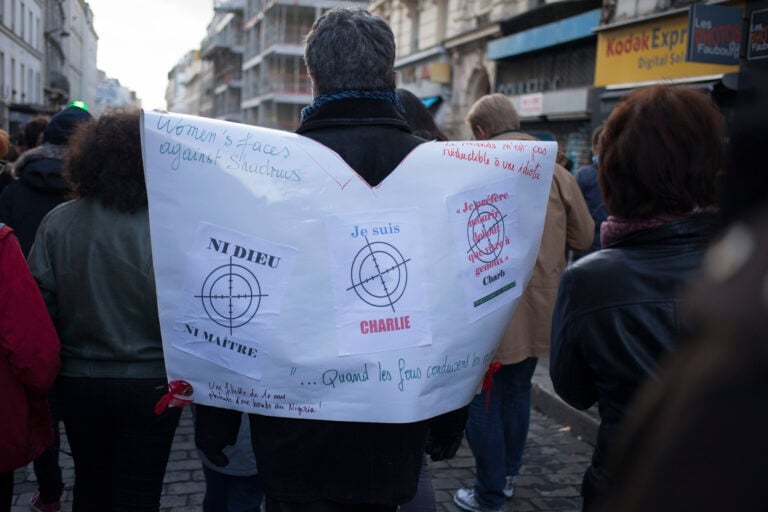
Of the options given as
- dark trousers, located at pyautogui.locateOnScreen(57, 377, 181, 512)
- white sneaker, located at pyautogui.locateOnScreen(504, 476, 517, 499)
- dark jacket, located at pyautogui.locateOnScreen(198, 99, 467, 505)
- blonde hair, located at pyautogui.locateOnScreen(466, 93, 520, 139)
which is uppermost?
blonde hair, located at pyautogui.locateOnScreen(466, 93, 520, 139)

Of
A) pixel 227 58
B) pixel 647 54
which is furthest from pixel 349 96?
pixel 227 58

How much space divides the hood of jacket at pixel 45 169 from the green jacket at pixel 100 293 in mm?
1461

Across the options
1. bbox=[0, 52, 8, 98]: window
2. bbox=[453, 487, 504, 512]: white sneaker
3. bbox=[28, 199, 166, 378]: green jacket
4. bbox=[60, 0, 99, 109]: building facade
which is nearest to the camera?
bbox=[28, 199, 166, 378]: green jacket

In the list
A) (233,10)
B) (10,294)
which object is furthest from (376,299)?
(233,10)

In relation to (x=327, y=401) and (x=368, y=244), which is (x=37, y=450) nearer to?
(x=327, y=401)

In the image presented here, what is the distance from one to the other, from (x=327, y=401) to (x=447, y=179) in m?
0.69

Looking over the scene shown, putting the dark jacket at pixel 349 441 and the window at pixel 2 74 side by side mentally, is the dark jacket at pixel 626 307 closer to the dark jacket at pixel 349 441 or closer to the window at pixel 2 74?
the dark jacket at pixel 349 441

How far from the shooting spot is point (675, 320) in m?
1.81

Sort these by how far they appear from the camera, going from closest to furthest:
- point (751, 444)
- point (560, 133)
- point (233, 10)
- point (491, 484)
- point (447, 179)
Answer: point (751, 444), point (447, 179), point (491, 484), point (560, 133), point (233, 10)

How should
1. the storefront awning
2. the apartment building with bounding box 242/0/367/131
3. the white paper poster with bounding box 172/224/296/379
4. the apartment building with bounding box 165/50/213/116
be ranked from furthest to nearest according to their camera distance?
the apartment building with bounding box 165/50/213/116
the apartment building with bounding box 242/0/367/131
the storefront awning
the white paper poster with bounding box 172/224/296/379

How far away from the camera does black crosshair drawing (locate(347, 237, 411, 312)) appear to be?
6.40 ft

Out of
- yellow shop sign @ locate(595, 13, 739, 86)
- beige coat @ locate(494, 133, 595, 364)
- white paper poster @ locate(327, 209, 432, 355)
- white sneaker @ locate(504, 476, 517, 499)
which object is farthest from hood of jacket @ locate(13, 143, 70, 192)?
yellow shop sign @ locate(595, 13, 739, 86)

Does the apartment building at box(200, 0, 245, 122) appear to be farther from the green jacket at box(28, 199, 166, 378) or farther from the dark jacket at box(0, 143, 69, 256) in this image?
the green jacket at box(28, 199, 166, 378)

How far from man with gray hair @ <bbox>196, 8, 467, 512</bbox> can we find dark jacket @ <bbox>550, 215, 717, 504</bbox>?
52 cm
